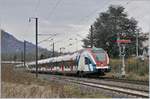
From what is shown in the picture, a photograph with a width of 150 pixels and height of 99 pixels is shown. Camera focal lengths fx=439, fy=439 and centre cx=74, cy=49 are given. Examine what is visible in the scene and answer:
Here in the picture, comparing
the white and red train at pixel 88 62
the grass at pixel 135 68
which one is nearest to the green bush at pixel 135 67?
the grass at pixel 135 68

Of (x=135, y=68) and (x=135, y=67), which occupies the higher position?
(x=135, y=67)

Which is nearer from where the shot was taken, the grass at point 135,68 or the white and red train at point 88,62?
the white and red train at point 88,62

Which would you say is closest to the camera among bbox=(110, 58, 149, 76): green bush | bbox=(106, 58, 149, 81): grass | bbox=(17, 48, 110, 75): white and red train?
bbox=(17, 48, 110, 75): white and red train

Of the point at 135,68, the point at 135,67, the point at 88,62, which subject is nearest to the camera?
the point at 88,62

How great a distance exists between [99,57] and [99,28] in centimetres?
5492

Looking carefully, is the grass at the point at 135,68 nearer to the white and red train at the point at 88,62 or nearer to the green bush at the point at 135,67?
the green bush at the point at 135,67

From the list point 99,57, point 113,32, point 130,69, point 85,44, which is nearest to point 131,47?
point 113,32

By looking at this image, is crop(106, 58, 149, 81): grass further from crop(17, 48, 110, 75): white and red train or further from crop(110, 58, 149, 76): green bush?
crop(17, 48, 110, 75): white and red train

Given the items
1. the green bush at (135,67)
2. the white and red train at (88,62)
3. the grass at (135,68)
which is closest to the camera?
the white and red train at (88,62)

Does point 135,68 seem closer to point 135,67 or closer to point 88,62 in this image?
point 135,67

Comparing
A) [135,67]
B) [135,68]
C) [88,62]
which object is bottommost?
[135,68]

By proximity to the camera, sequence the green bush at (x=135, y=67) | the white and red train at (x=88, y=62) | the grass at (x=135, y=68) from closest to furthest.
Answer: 1. the white and red train at (x=88, y=62)
2. the grass at (x=135, y=68)
3. the green bush at (x=135, y=67)

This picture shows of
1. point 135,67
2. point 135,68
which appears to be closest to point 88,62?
point 135,68

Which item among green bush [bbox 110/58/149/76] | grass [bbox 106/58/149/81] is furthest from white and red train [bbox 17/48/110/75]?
A: green bush [bbox 110/58/149/76]
